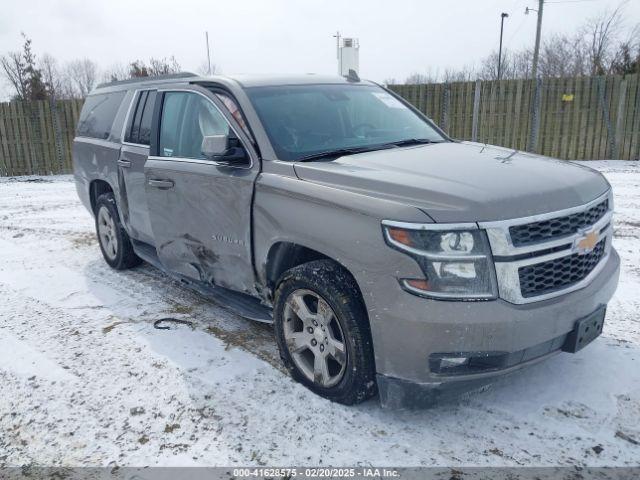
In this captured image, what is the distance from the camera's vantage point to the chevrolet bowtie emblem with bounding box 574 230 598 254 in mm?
2738

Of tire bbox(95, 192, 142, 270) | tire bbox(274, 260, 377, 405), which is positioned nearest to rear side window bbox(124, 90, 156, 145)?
tire bbox(95, 192, 142, 270)

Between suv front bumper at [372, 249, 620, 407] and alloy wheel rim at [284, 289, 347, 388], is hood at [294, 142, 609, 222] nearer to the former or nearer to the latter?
suv front bumper at [372, 249, 620, 407]

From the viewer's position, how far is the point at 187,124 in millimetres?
4145

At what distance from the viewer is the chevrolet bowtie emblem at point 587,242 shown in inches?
108

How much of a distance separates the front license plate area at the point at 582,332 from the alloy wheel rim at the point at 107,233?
4.52 metres

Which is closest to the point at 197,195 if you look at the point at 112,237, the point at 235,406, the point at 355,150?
the point at 355,150

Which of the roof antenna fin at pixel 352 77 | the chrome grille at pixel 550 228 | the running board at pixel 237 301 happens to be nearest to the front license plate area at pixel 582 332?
the chrome grille at pixel 550 228

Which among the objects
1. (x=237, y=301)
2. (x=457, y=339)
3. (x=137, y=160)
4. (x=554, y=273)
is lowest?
(x=237, y=301)

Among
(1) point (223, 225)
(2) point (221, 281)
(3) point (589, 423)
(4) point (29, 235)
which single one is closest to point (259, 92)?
(1) point (223, 225)

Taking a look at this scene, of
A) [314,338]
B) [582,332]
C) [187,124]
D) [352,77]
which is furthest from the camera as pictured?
[352,77]

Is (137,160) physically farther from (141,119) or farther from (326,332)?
(326,332)

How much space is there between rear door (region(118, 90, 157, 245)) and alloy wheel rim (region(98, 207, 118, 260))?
1.91 feet

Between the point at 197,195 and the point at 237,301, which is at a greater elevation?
the point at 197,195

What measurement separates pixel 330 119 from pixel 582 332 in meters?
2.17
